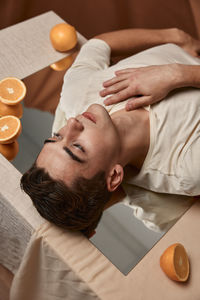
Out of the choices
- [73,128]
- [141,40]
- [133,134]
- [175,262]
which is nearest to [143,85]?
[133,134]

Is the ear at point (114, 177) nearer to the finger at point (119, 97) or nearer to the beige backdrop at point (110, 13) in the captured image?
the finger at point (119, 97)

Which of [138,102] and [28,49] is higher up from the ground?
[28,49]

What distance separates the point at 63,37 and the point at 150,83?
510 mm

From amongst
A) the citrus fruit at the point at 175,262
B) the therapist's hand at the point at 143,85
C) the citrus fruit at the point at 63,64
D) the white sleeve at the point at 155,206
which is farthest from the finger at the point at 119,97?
the citrus fruit at the point at 175,262

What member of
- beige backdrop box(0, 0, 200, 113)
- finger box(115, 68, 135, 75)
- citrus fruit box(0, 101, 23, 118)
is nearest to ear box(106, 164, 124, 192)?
finger box(115, 68, 135, 75)

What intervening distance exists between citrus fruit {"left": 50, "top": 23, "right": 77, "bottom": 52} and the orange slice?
0.28m

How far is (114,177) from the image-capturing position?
1.10 metres

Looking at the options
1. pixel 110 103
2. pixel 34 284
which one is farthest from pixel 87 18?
pixel 34 284

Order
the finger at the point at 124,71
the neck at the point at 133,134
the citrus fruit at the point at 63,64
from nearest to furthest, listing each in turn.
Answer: the neck at the point at 133,134 < the finger at the point at 124,71 < the citrus fruit at the point at 63,64

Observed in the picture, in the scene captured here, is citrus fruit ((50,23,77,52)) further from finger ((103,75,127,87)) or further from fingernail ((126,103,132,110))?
fingernail ((126,103,132,110))

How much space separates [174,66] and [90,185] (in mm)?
475

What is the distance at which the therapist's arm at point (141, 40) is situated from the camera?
4.87 feet

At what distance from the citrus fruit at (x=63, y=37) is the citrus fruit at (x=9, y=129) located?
417mm

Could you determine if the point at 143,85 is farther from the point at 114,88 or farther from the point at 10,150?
the point at 10,150
